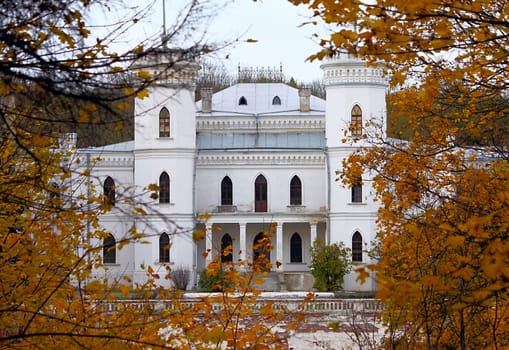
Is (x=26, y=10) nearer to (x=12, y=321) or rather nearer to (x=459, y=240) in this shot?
(x=459, y=240)

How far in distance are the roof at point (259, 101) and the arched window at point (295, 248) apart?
224 inches

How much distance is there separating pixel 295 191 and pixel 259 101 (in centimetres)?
638

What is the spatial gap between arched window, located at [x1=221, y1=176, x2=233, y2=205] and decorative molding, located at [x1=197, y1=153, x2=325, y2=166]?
2.42 ft

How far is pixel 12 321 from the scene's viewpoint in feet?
28.2

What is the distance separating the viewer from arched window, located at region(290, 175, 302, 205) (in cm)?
3869

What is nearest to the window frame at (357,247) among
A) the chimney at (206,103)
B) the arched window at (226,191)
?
the arched window at (226,191)

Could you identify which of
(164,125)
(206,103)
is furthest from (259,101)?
(164,125)

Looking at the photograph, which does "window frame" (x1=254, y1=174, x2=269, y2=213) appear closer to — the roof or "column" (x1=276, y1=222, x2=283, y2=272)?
"column" (x1=276, y1=222, x2=283, y2=272)

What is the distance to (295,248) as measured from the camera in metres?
39.2

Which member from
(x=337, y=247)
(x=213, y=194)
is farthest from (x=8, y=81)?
(x=213, y=194)

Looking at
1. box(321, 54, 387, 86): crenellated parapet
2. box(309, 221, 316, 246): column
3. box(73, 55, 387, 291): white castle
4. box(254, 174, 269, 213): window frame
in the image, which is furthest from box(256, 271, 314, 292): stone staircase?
box(321, 54, 387, 86): crenellated parapet

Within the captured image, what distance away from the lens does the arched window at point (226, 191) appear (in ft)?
127

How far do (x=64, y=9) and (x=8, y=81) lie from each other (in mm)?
572

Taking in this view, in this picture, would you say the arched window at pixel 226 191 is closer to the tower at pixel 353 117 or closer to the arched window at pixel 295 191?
the arched window at pixel 295 191
